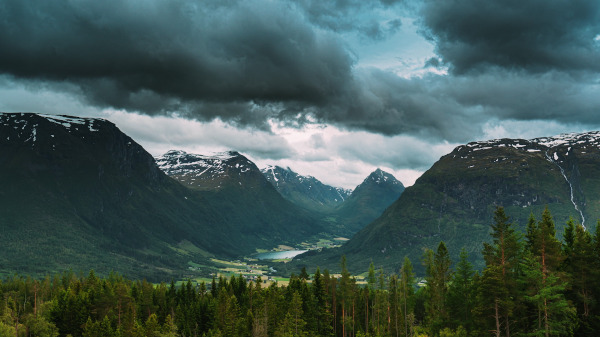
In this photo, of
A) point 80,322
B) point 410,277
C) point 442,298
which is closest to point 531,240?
point 442,298

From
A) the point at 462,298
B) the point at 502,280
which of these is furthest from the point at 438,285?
the point at 502,280

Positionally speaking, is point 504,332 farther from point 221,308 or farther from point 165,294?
point 165,294

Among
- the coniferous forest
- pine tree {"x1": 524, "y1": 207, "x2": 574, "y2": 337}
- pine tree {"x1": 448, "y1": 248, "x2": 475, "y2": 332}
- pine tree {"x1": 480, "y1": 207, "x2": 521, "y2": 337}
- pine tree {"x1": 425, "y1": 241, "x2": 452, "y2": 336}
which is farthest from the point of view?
pine tree {"x1": 425, "y1": 241, "x2": 452, "y2": 336}

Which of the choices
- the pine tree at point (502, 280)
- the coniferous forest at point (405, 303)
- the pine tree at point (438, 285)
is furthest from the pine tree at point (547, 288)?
the pine tree at point (438, 285)

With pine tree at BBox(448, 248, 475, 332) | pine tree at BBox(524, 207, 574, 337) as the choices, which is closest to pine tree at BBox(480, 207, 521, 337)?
pine tree at BBox(524, 207, 574, 337)

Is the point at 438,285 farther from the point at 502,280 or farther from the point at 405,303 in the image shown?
the point at 502,280

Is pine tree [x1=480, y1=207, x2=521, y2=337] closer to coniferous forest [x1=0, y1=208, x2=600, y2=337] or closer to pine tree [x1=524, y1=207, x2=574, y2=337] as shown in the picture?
coniferous forest [x1=0, y1=208, x2=600, y2=337]

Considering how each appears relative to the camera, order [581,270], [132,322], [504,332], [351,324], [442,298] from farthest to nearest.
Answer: [351,324] → [442,298] → [132,322] → [581,270] → [504,332]

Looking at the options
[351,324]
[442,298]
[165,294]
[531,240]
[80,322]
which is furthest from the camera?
[165,294]

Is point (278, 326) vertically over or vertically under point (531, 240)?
under

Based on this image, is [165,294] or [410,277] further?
[165,294]

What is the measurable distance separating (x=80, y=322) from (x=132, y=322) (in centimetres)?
3116

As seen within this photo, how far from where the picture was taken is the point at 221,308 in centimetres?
12288

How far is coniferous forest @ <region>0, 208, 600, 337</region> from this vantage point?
64188 mm
